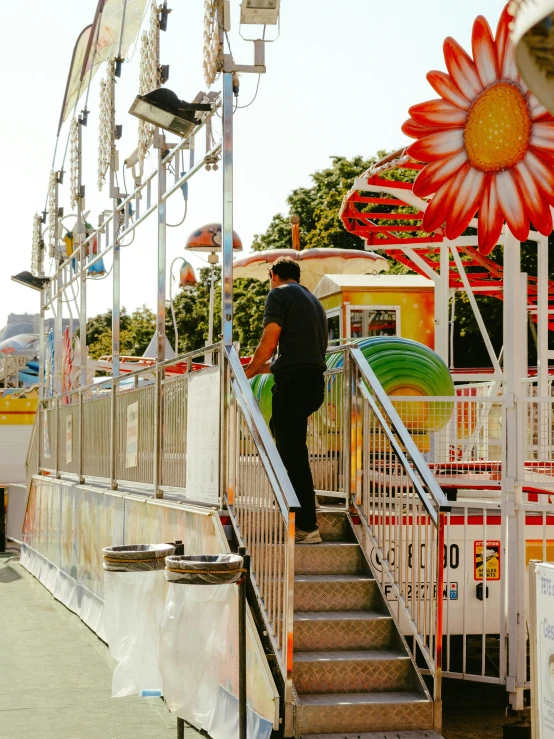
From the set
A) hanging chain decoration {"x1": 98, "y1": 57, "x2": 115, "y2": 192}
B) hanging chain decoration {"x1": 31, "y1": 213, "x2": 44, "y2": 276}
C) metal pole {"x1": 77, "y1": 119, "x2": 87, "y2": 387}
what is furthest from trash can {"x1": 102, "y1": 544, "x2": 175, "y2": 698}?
hanging chain decoration {"x1": 31, "y1": 213, "x2": 44, "y2": 276}

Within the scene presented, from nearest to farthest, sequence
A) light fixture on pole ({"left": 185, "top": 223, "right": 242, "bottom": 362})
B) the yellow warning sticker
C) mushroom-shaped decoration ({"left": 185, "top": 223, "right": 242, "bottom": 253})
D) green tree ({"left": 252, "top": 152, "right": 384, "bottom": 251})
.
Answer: the yellow warning sticker
light fixture on pole ({"left": 185, "top": 223, "right": 242, "bottom": 362})
mushroom-shaped decoration ({"left": 185, "top": 223, "right": 242, "bottom": 253})
green tree ({"left": 252, "top": 152, "right": 384, "bottom": 251})

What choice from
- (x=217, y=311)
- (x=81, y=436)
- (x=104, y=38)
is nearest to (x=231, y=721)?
(x=81, y=436)

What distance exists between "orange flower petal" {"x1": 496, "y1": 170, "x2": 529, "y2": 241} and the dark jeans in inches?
73.8

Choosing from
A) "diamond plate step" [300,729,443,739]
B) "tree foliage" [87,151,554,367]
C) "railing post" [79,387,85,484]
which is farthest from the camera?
"tree foliage" [87,151,554,367]

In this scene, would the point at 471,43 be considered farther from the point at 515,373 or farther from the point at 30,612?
the point at 30,612

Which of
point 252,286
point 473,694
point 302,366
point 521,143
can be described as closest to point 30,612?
point 473,694

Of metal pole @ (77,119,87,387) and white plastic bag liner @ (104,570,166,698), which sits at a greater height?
metal pole @ (77,119,87,387)

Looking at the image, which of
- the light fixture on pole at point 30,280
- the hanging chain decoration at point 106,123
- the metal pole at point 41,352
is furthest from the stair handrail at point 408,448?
the light fixture on pole at point 30,280

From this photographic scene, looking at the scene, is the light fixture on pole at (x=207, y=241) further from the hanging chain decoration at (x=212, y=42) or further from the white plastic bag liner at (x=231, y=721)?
the white plastic bag liner at (x=231, y=721)

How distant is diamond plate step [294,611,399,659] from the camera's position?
6789 millimetres

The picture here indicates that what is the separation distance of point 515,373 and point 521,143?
170 centimetres

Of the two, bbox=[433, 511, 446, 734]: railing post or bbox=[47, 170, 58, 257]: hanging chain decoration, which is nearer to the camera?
bbox=[433, 511, 446, 734]: railing post

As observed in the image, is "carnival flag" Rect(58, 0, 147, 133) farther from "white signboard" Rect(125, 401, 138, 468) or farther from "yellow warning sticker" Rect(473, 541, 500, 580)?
"yellow warning sticker" Rect(473, 541, 500, 580)

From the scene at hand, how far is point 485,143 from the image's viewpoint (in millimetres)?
8164
